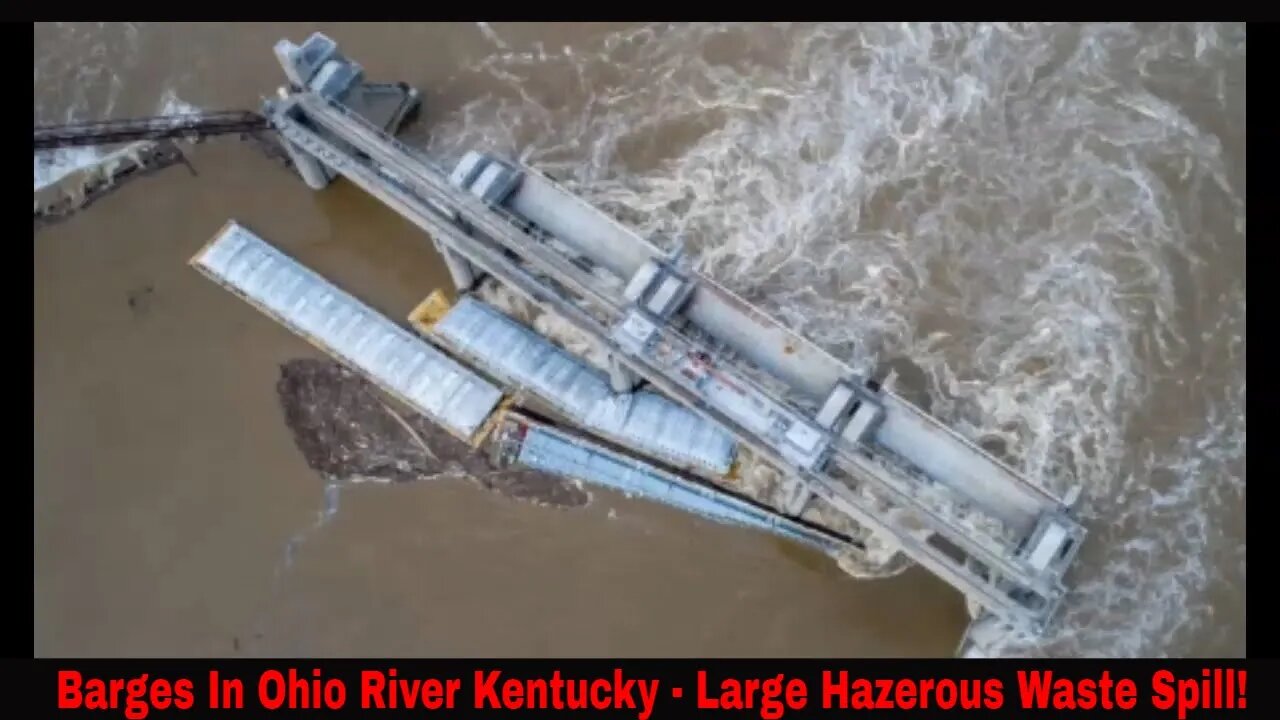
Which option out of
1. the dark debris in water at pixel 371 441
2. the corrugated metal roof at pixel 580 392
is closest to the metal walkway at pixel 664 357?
the corrugated metal roof at pixel 580 392

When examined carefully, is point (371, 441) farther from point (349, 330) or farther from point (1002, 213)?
point (1002, 213)

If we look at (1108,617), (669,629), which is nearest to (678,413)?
(669,629)

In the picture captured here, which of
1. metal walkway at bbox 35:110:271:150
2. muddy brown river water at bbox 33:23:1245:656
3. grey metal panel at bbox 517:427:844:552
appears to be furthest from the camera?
metal walkway at bbox 35:110:271:150

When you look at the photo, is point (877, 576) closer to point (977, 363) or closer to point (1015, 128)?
point (977, 363)

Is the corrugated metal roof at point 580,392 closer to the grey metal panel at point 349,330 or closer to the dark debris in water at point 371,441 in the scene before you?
the grey metal panel at point 349,330

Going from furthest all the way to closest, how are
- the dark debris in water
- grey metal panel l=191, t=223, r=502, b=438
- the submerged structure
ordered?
grey metal panel l=191, t=223, r=502, b=438 < the dark debris in water < the submerged structure

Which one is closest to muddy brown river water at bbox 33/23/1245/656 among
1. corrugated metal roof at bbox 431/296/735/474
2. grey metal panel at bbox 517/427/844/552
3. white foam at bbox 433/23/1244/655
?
white foam at bbox 433/23/1244/655

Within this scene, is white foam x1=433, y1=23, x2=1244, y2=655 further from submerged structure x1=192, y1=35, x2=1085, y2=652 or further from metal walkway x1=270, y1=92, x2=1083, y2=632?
metal walkway x1=270, y1=92, x2=1083, y2=632
